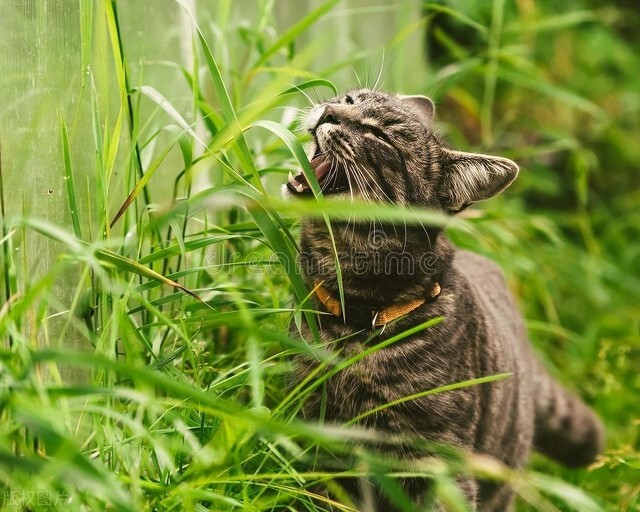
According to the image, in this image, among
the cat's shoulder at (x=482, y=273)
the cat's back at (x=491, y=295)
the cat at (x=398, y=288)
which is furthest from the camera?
the cat's shoulder at (x=482, y=273)

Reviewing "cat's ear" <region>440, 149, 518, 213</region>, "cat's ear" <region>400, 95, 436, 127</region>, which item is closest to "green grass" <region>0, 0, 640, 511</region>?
"cat's ear" <region>400, 95, 436, 127</region>

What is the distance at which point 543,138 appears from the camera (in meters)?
5.36

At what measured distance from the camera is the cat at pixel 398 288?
6.59ft

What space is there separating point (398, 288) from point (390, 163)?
1.14ft

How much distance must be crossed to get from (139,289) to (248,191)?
1.11 ft

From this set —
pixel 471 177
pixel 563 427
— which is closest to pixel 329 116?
pixel 471 177

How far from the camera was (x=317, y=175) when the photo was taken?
2.15m

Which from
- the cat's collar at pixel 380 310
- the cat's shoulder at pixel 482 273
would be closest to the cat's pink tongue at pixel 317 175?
the cat's collar at pixel 380 310

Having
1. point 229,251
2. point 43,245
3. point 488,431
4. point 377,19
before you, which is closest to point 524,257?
point 488,431

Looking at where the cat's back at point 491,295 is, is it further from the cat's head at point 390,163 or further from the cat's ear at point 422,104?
the cat's ear at point 422,104

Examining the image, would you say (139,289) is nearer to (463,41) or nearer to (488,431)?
(488,431)

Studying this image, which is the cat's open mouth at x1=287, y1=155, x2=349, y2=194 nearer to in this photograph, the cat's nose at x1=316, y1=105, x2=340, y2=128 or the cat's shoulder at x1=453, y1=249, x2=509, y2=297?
the cat's nose at x1=316, y1=105, x2=340, y2=128

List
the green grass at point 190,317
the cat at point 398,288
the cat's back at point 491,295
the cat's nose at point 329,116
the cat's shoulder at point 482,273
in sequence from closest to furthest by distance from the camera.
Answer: the green grass at point 190,317 < the cat at point 398,288 < the cat's nose at point 329,116 < the cat's back at point 491,295 < the cat's shoulder at point 482,273

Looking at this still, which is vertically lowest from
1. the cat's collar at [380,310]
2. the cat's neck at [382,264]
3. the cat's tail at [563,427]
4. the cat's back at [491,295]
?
the cat's tail at [563,427]
